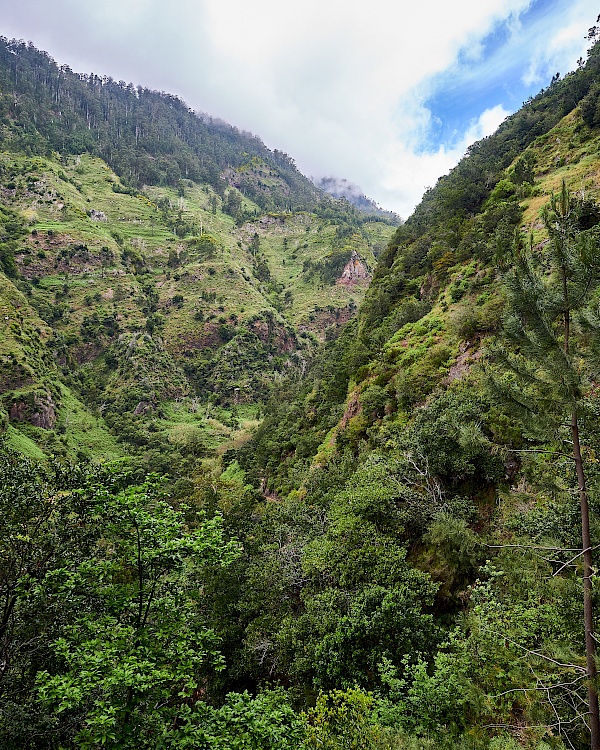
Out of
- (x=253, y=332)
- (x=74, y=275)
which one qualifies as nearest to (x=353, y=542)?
(x=253, y=332)

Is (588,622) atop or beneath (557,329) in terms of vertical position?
beneath

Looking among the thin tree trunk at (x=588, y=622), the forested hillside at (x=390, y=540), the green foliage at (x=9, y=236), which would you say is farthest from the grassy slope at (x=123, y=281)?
the thin tree trunk at (x=588, y=622)

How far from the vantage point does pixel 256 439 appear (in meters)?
56.1

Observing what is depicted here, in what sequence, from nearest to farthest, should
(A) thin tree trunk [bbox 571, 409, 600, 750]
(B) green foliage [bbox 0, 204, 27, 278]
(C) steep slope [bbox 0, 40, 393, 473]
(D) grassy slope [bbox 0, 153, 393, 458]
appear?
(A) thin tree trunk [bbox 571, 409, 600, 750], (D) grassy slope [bbox 0, 153, 393, 458], (C) steep slope [bbox 0, 40, 393, 473], (B) green foliage [bbox 0, 204, 27, 278]

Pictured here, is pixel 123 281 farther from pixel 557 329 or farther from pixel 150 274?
pixel 557 329

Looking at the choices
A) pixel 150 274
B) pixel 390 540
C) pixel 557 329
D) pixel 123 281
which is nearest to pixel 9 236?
pixel 123 281

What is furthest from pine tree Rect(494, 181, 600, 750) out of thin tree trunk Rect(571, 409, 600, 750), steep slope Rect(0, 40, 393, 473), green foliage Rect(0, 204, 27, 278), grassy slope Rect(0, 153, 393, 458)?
green foliage Rect(0, 204, 27, 278)

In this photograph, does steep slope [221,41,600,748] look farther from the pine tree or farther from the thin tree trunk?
the thin tree trunk

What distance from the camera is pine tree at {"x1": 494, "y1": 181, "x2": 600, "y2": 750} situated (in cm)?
526

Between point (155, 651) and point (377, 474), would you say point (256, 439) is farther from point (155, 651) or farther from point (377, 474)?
point (155, 651)

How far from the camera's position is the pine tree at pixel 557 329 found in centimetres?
526

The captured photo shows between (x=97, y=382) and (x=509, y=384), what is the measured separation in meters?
95.1

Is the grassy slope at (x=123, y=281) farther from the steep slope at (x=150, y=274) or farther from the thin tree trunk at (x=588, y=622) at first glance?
the thin tree trunk at (x=588, y=622)

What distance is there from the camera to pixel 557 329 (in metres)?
5.98
